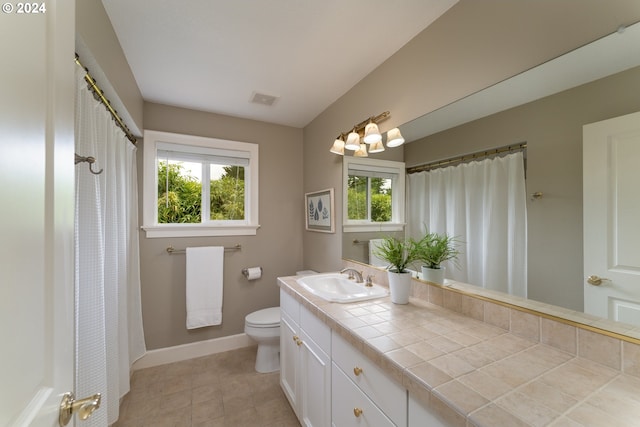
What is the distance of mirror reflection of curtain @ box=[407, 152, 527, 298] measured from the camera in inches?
42.1

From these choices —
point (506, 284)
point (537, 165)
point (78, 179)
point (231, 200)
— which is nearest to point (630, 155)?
point (537, 165)

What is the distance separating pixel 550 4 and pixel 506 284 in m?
1.09

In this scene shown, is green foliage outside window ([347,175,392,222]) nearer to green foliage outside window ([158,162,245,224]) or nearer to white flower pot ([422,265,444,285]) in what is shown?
white flower pot ([422,265,444,285])

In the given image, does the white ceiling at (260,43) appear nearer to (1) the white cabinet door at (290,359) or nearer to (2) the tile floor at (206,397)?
(1) the white cabinet door at (290,359)

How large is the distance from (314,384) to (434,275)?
2.79ft

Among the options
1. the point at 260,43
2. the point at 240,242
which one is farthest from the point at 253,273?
the point at 260,43

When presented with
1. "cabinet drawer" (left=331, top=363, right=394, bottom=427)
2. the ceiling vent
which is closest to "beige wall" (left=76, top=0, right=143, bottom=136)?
the ceiling vent

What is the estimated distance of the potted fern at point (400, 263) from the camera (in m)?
1.32

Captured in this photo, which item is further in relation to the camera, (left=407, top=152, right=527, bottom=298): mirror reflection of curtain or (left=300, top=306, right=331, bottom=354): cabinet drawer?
(left=300, top=306, right=331, bottom=354): cabinet drawer

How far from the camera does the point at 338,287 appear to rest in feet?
5.95

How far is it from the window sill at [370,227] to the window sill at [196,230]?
1050 millimetres

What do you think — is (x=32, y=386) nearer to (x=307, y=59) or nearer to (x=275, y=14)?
(x=275, y=14)

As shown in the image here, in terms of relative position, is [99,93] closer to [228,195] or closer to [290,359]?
[228,195]

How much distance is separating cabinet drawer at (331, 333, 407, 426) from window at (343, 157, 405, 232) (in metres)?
0.82
